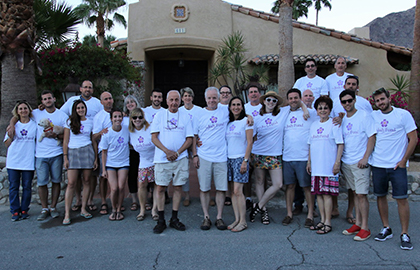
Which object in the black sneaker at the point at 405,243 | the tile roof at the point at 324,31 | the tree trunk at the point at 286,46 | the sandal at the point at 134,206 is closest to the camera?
the black sneaker at the point at 405,243

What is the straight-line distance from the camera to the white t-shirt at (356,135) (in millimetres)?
4383

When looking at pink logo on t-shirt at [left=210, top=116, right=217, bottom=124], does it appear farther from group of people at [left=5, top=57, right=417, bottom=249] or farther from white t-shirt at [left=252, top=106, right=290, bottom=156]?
white t-shirt at [left=252, top=106, right=290, bottom=156]

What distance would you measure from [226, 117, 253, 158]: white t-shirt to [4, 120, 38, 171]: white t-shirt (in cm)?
313

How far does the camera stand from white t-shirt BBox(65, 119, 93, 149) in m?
5.21

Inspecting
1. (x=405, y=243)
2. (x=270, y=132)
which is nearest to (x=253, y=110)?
(x=270, y=132)

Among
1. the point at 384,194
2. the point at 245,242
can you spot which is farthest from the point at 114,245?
the point at 384,194

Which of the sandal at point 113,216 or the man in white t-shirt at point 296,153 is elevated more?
the man in white t-shirt at point 296,153

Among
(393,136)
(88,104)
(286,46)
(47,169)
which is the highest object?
(286,46)

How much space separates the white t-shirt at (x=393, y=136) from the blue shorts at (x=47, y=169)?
463 cm

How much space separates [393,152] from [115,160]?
384 cm

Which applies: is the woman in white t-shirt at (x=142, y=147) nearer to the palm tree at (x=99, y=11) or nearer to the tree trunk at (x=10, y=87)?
the tree trunk at (x=10, y=87)

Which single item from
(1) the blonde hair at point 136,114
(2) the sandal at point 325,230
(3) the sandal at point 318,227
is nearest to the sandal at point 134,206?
(1) the blonde hair at point 136,114

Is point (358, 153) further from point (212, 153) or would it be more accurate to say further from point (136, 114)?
point (136, 114)

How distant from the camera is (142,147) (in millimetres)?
5031
